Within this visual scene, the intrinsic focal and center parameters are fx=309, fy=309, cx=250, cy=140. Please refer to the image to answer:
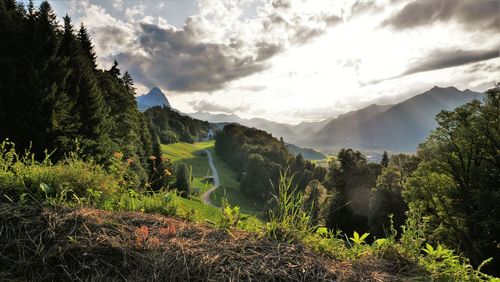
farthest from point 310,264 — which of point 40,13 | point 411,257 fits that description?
point 40,13

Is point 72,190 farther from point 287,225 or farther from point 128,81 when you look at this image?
point 128,81

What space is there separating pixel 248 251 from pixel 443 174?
24.3m

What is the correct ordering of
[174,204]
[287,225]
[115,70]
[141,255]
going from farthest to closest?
[115,70]
[174,204]
[287,225]
[141,255]

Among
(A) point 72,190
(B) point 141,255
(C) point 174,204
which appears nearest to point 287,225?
(B) point 141,255

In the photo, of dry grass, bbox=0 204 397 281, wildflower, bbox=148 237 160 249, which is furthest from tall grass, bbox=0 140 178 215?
wildflower, bbox=148 237 160 249

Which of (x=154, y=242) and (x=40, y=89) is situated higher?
(x=40, y=89)

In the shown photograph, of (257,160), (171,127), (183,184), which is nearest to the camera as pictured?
(183,184)

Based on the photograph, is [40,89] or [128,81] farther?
[128,81]

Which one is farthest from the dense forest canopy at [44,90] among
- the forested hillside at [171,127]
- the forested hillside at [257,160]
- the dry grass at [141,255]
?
the forested hillside at [171,127]

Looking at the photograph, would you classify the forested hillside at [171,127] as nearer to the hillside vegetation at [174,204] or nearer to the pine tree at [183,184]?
the hillside vegetation at [174,204]

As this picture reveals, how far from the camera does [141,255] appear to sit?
96.0 inches

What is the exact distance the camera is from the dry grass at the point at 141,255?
2307 millimetres

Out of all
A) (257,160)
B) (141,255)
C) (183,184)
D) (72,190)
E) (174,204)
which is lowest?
(257,160)

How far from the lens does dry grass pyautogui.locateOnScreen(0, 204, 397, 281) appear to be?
2.31 metres
